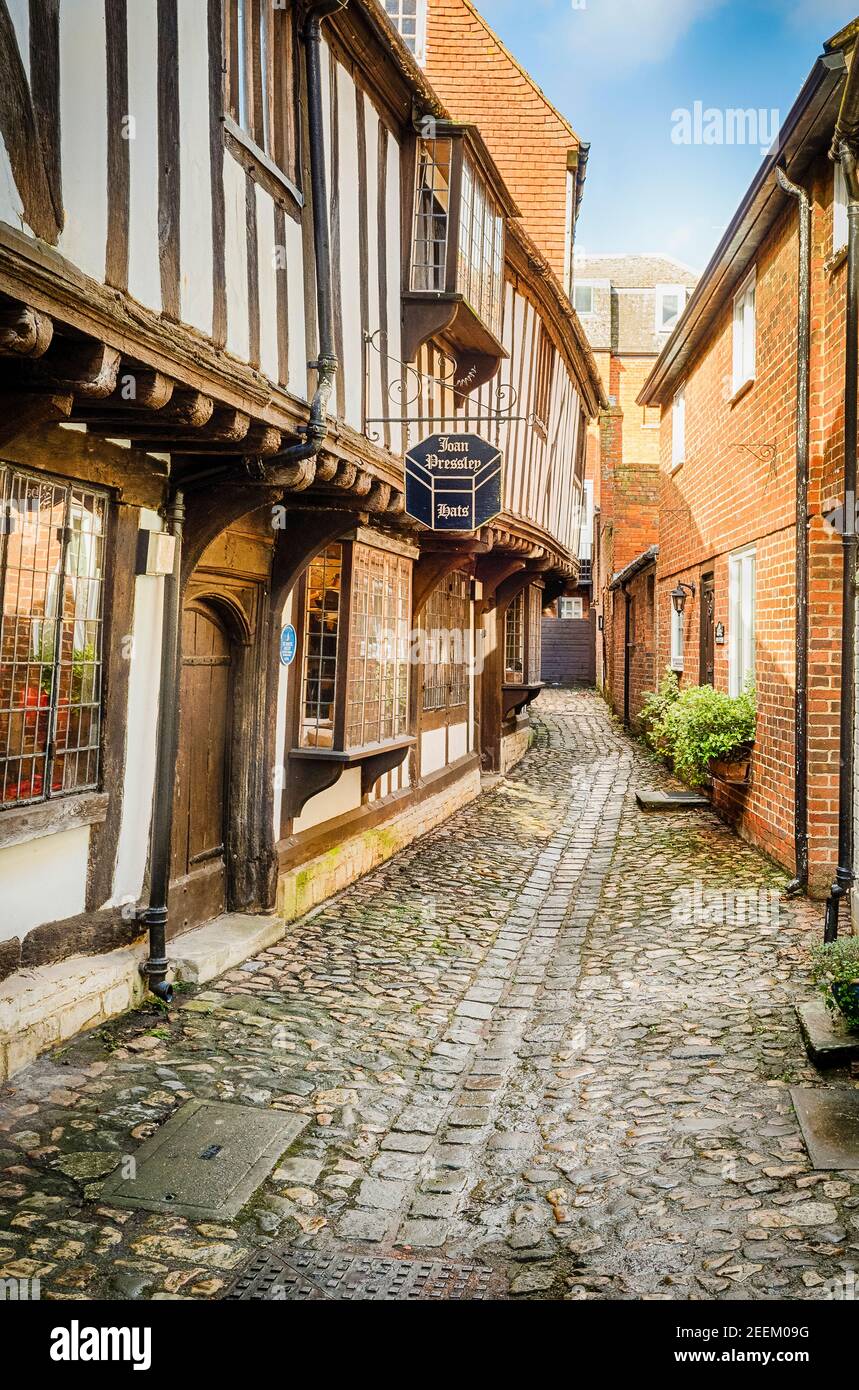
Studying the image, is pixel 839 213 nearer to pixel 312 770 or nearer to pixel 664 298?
pixel 312 770

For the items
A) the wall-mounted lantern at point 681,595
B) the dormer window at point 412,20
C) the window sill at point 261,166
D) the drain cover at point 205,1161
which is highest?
the dormer window at point 412,20

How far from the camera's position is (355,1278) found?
3.29 meters

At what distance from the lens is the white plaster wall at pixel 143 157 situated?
4207mm

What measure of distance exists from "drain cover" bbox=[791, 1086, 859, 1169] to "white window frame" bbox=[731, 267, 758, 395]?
728 cm

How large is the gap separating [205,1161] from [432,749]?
7875 millimetres

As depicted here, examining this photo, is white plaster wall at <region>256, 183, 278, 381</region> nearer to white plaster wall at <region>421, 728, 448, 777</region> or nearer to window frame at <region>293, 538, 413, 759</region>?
window frame at <region>293, 538, 413, 759</region>

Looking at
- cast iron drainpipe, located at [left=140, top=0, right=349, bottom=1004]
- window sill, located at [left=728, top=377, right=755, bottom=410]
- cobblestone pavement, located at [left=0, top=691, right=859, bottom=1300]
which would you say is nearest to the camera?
cobblestone pavement, located at [left=0, top=691, right=859, bottom=1300]

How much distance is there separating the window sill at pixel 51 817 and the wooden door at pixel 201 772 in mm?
1100

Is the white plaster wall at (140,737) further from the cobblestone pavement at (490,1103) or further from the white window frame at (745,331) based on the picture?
the white window frame at (745,331)

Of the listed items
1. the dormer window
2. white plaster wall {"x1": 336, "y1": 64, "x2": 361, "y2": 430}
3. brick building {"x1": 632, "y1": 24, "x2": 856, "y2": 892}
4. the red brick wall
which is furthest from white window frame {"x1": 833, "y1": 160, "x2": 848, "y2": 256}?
the dormer window

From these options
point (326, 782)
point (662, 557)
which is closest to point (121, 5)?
point (326, 782)

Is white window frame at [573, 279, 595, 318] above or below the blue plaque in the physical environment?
above

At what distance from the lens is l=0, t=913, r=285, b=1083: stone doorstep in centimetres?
447

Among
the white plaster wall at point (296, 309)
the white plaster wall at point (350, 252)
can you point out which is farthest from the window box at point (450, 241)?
the white plaster wall at point (296, 309)
